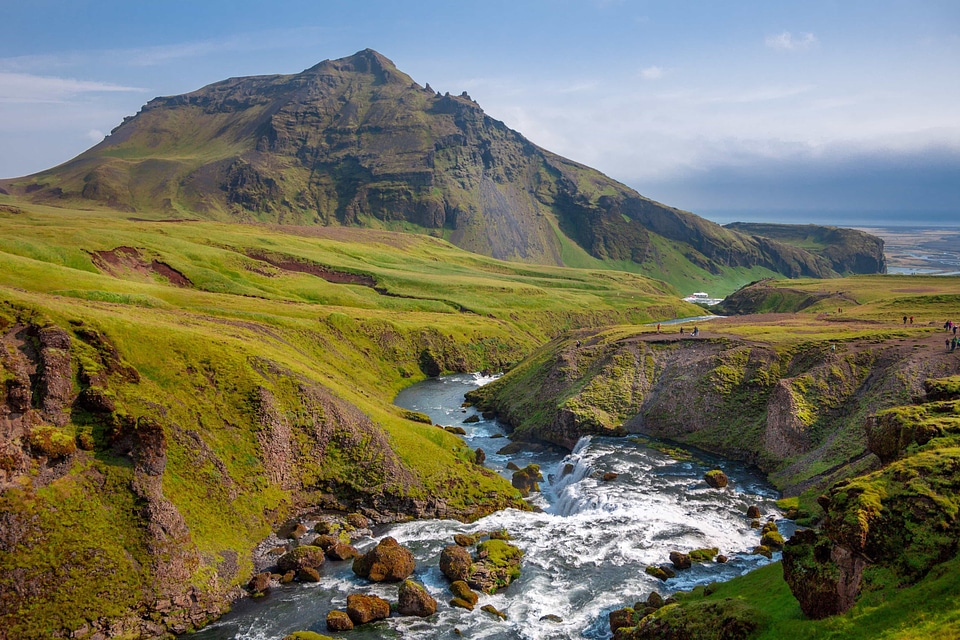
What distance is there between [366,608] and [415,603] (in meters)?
3.50

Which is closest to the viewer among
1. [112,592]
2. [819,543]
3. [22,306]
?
[819,543]

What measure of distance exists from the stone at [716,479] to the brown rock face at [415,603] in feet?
120

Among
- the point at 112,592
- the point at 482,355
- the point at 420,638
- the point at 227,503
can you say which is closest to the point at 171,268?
the point at 482,355

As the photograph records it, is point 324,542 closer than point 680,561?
No

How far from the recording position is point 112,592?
42594 mm

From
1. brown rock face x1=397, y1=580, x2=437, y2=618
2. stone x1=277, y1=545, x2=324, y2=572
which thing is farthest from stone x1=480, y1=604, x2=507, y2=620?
stone x1=277, y1=545, x2=324, y2=572

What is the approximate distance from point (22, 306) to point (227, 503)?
23.6m

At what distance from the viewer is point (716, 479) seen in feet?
227

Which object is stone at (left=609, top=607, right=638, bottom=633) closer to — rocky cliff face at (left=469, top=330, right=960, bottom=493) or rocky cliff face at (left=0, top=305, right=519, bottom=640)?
rocky cliff face at (left=0, top=305, right=519, bottom=640)

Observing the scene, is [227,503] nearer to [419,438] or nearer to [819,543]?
[419,438]

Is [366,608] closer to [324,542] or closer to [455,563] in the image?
[455,563]

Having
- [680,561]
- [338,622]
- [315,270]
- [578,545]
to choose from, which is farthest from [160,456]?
[315,270]

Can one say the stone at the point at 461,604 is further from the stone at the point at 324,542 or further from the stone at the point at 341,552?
the stone at the point at 324,542

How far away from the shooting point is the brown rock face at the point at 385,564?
50406mm
